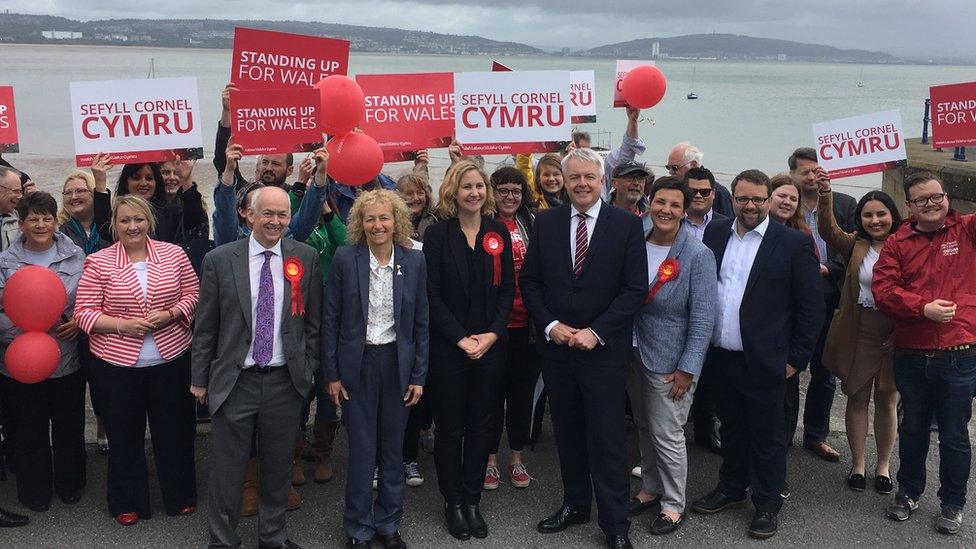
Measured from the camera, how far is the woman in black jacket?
4.81m

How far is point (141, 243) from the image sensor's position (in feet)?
15.9

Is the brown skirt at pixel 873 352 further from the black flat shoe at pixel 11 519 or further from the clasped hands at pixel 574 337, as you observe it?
the black flat shoe at pixel 11 519

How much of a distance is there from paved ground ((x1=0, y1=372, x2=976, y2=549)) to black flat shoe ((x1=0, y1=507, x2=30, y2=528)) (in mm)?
48

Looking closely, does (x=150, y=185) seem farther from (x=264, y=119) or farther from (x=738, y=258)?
(x=738, y=258)

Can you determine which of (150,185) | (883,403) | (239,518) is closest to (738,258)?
(883,403)

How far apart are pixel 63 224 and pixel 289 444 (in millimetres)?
2351

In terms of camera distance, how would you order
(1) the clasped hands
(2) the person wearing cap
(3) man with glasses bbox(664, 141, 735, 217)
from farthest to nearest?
(3) man with glasses bbox(664, 141, 735, 217) < (2) the person wearing cap < (1) the clasped hands

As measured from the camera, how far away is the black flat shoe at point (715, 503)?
16.9ft

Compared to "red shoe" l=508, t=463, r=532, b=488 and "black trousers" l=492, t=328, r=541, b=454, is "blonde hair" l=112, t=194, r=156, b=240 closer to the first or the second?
"black trousers" l=492, t=328, r=541, b=454

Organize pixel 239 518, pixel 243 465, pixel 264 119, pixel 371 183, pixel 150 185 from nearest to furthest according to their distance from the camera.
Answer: pixel 243 465 < pixel 239 518 < pixel 264 119 < pixel 150 185 < pixel 371 183

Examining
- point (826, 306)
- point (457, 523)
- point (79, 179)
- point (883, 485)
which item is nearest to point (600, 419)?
point (457, 523)

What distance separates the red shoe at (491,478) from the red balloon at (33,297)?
2.83 meters

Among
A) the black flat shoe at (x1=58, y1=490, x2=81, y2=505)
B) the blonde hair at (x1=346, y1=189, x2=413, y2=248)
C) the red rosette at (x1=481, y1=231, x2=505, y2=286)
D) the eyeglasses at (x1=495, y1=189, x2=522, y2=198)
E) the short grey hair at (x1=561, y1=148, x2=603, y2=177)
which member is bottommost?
the black flat shoe at (x1=58, y1=490, x2=81, y2=505)

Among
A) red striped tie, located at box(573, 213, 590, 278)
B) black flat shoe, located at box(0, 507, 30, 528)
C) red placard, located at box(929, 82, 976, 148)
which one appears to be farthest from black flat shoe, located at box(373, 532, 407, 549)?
red placard, located at box(929, 82, 976, 148)
